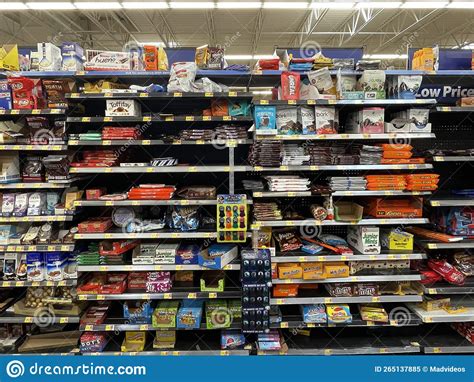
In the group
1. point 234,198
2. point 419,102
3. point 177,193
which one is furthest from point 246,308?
point 419,102

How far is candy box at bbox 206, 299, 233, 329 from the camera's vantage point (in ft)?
10.2

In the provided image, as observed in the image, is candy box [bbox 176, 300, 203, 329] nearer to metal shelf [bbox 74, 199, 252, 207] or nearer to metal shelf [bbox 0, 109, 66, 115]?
metal shelf [bbox 74, 199, 252, 207]

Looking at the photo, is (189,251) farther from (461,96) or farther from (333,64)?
(461,96)

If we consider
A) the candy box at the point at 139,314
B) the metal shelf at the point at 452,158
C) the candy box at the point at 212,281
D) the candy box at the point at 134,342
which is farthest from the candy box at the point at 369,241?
the candy box at the point at 134,342

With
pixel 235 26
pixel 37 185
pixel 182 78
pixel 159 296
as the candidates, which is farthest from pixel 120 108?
pixel 235 26

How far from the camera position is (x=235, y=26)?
964cm

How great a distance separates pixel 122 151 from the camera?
3271 mm

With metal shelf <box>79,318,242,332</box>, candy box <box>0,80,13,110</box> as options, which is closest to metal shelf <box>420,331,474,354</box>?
metal shelf <box>79,318,242,332</box>

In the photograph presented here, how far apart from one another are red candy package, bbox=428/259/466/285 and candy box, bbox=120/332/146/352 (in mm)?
3038

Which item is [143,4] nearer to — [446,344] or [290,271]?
[290,271]

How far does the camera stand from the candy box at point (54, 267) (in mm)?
3152

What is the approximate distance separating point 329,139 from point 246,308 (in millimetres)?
1801

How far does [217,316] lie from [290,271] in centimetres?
85

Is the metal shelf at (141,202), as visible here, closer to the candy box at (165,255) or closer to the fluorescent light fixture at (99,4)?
the candy box at (165,255)
